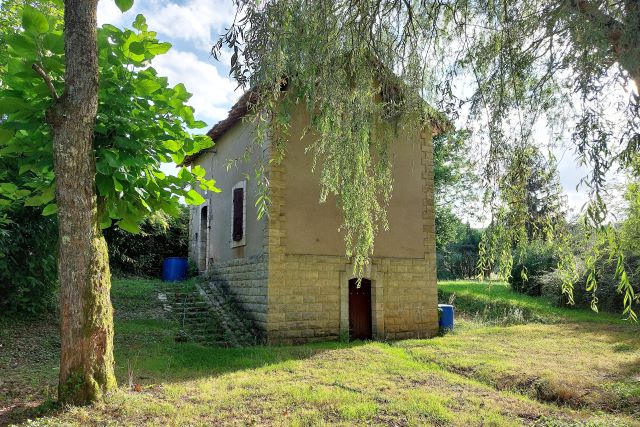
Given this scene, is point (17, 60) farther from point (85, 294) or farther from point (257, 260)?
point (257, 260)

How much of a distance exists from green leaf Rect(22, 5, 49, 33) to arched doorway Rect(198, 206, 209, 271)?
34.3 feet

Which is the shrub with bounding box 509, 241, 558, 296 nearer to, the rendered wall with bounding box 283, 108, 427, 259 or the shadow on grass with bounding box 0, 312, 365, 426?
the rendered wall with bounding box 283, 108, 427, 259

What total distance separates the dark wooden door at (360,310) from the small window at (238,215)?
9.13 feet

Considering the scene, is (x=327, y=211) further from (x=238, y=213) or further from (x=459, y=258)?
(x=459, y=258)

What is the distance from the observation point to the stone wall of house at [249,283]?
31.7 feet

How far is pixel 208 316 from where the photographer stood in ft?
35.2

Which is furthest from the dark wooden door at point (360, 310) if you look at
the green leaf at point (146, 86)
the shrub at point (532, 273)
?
the shrub at point (532, 273)

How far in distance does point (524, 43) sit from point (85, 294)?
5.12 meters

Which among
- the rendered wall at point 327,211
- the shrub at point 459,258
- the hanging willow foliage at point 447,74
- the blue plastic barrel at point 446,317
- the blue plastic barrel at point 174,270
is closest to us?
the hanging willow foliage at point 447,74

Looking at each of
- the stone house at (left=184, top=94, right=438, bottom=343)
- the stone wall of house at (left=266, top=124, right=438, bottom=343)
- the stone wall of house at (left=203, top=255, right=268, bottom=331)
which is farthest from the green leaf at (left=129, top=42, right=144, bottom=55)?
the stone wall of house at (left=203, top=255, right=268, bottom=331)

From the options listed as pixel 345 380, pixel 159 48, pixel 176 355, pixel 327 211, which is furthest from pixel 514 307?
pixel 159 48

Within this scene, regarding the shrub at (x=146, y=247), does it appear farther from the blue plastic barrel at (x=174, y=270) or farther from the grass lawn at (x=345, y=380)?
the grass lawn at (x=345, y=380)

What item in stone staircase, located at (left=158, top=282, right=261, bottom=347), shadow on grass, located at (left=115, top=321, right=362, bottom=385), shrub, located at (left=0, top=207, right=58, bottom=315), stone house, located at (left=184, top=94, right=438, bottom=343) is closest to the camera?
shadow on grass, located at (left=115, top=321, right=362, bottom=385)

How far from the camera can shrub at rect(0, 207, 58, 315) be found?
8.72 m
